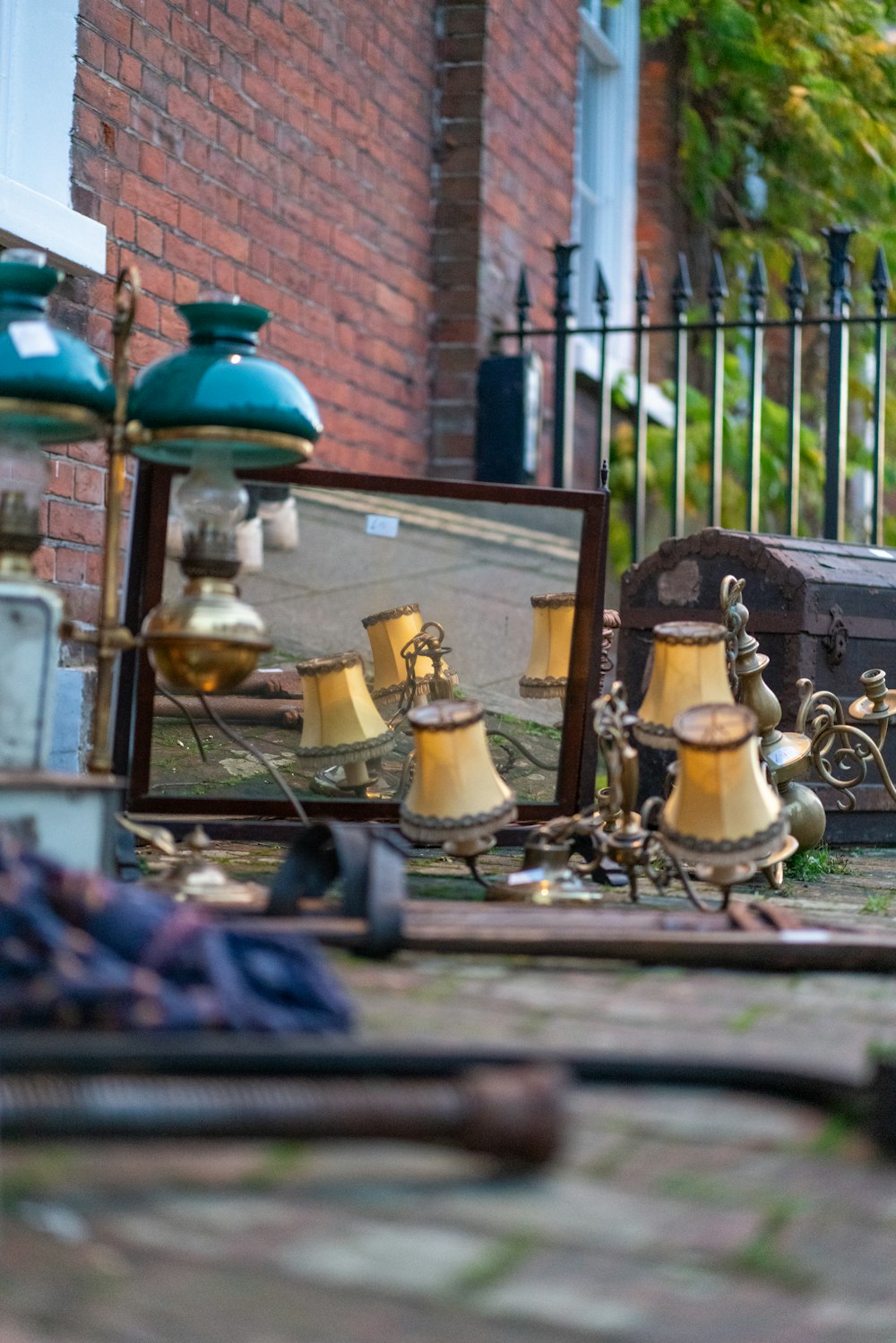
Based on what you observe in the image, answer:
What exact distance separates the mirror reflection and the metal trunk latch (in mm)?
1080

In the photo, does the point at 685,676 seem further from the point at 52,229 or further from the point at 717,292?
the point at 717,292

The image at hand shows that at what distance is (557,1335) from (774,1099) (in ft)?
1.78

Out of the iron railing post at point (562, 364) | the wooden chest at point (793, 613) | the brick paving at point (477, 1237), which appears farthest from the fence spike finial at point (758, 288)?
the brick paving at point (477, 1237)

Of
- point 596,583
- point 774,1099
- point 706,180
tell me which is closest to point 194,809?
point 596,583

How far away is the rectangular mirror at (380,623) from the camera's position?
10.2ft

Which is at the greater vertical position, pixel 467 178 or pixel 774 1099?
pixel 467 178

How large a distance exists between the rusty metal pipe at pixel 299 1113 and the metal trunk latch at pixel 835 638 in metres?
3.02

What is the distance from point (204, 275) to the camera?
443 cm

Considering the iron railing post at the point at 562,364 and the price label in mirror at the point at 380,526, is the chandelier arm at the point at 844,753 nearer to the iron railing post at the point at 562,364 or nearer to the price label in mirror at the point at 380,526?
the price label in mirror at the point at 380,526

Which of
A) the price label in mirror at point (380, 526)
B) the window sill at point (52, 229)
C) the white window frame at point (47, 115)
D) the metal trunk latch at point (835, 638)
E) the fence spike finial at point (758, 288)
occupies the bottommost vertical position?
the metal trunk latch at point (835, 638)

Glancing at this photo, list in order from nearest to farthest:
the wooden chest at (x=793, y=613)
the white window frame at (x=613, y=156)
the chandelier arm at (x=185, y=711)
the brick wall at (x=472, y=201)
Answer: the chandelier arm at (x=185, y=711) < the wooden chest at (x=793, y=613) < the brick wall at (x=472, y=201) < the white window frame at (x=613, y=156)

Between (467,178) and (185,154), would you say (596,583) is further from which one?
(467,178)

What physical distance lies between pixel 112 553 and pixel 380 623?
98cm

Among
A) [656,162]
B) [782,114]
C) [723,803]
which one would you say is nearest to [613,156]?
[656,162]
